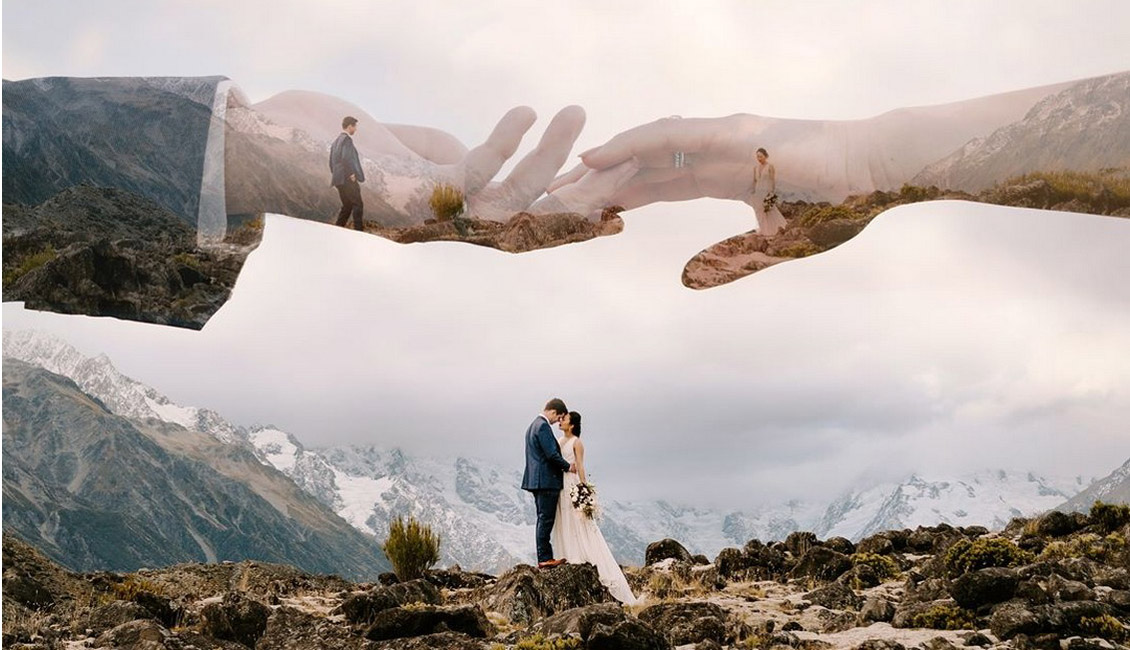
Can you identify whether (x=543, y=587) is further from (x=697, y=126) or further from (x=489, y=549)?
(x=489, y=549)

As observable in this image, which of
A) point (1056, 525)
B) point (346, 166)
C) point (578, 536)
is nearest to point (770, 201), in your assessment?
point (578, 536)

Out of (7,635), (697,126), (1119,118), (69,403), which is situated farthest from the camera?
(69,403)

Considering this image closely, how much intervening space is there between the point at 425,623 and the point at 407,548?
5.03 m

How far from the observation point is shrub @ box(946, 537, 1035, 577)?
18.0 metres

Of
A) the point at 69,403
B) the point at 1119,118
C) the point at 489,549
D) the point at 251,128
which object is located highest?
the point at 251,128

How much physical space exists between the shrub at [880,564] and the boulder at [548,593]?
4.32 metres

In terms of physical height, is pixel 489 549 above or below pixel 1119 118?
below

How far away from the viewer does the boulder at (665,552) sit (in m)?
22.1

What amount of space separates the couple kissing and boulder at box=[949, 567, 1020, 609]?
13.2ft

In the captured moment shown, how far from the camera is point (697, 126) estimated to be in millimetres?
19812

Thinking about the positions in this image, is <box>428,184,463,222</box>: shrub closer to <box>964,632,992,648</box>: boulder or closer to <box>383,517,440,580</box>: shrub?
<box>383,517,440,580</box>: shrub

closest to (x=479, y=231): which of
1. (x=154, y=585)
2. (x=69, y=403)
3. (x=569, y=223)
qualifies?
(x=569, y=223)

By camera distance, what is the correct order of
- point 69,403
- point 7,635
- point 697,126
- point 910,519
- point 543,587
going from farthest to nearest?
point 69,403
point 910,519
point 697,126
point 543,587
point 7,635

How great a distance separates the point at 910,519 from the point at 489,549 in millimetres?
9213
